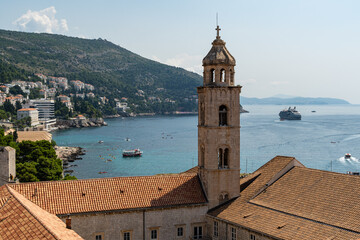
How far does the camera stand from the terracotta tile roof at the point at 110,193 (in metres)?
23.1

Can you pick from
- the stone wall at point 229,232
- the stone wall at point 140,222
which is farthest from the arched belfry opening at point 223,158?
the stone wall at point 229,232

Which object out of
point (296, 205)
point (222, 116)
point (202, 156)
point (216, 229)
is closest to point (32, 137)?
point (202, 156)

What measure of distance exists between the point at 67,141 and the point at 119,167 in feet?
175

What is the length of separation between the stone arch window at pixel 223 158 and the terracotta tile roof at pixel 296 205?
224 cm

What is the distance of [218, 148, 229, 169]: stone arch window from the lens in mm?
27219

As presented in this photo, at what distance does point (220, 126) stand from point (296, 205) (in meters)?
7.28

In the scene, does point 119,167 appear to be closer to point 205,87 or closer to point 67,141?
point 67,141

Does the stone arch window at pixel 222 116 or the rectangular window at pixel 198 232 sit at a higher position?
the stone arch window at pixel 222 116

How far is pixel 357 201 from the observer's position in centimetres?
2052

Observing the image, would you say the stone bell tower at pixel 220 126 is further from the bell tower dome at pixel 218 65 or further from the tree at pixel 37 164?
the tree at pixel 37 164

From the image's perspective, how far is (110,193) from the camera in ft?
80.2

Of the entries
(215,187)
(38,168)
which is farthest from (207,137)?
(38,168)

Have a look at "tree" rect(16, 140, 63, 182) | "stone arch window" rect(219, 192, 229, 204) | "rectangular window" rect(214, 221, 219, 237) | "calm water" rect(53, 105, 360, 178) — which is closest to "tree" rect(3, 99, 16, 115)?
"calm water" rect(53, 105, 360, 178)

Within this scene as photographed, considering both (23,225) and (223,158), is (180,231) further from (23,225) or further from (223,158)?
(23,225)
